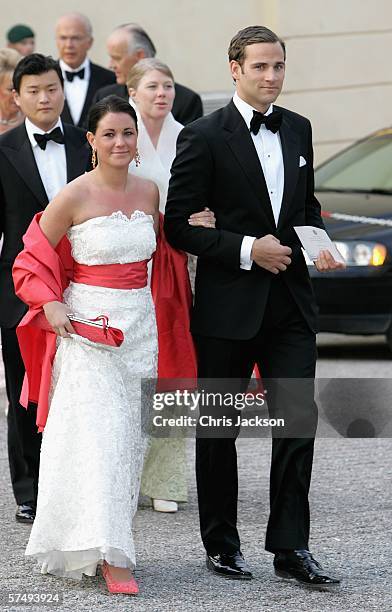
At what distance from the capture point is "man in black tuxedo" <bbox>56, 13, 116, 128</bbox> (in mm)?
10398

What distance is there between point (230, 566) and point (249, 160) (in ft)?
5.04

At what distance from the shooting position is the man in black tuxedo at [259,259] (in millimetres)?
5836

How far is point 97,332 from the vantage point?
5.86 metres

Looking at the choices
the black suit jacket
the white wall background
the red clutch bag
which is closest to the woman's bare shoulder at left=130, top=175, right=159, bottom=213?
the red clutch bag

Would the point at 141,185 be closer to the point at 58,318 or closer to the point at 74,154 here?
the point at 58,318

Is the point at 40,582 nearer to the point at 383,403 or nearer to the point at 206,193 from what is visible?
the point at 206,193

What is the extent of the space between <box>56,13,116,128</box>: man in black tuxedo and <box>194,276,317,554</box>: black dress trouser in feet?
14.4

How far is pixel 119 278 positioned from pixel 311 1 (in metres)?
11.0

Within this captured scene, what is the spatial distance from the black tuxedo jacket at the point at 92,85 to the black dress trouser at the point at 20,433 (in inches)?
Answer: 124

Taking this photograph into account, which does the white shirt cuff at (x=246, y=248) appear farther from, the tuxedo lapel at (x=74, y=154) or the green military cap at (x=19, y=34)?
the green military cap at (x=19, y=34)

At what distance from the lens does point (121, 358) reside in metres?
6.02

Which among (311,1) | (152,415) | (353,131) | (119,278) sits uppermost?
(311,1)

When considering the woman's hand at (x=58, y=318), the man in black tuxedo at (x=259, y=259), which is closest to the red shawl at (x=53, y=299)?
the woman's hand at (x=58, y=318)

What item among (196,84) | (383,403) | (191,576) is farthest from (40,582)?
(196,84)
